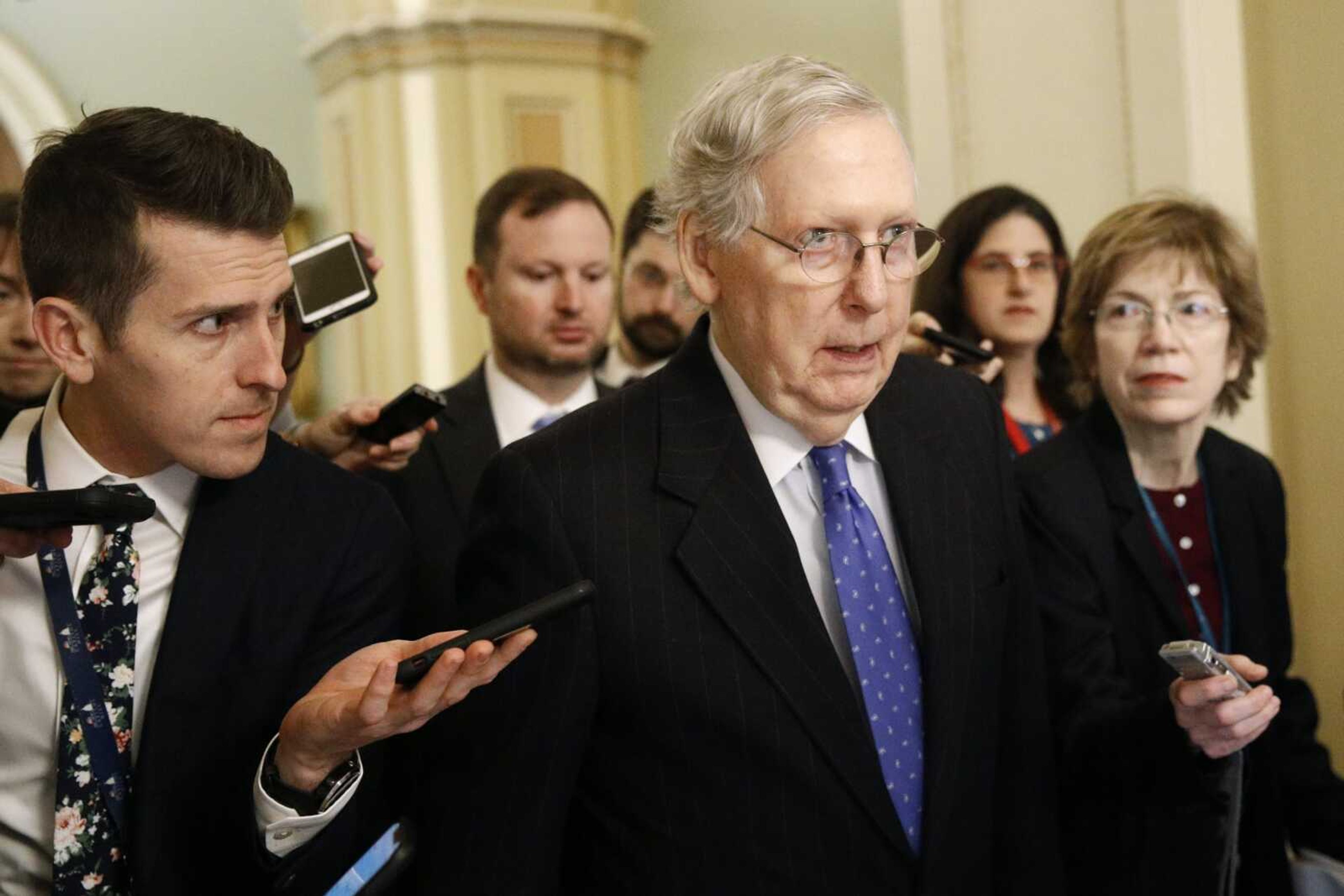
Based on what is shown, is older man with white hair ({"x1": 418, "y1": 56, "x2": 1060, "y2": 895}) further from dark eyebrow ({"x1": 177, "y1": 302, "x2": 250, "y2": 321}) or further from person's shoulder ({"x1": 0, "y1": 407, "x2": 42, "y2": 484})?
person's shoulder ({"x1": 0, "y1": 407, "x2": 42, "y2": 484})

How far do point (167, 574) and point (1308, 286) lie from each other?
290cm

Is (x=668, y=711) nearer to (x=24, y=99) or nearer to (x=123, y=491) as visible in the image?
(x=123, y=491)

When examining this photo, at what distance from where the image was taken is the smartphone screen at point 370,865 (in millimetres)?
1650

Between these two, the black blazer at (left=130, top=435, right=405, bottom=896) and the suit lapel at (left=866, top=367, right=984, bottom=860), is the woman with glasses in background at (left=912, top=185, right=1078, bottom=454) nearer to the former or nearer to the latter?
the suit lapel at (left=866, top=367, right=984, bottom=860)

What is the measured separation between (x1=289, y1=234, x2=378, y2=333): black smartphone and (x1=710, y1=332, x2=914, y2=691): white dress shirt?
2.48 feet

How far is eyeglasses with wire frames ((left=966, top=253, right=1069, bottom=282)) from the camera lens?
11.7 ft

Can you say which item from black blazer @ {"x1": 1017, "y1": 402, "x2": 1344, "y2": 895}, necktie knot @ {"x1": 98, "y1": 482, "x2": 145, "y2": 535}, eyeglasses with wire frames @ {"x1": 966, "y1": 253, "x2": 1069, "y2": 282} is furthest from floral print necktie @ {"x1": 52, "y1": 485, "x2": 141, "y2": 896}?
eyeglasses with wire frames @ {"x1": 966, "y1": 253, "x2": 1069, "y2": 282}

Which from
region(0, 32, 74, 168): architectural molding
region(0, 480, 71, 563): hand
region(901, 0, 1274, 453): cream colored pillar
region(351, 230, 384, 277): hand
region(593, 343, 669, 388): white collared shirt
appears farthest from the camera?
region(0, 32, 74, 168): architectural molding

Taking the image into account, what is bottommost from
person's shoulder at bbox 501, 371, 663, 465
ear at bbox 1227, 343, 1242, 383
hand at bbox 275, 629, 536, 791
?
hand at bbox 275, 629, 536, 791

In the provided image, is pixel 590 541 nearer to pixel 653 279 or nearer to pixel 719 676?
pixel 719 676

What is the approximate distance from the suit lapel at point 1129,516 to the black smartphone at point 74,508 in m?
1.65

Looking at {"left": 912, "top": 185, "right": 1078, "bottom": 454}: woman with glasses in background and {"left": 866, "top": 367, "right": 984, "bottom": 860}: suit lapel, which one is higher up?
{"left": 912, "top": 185, "right": 1078, "bottom": 454}: woman with glasses in background

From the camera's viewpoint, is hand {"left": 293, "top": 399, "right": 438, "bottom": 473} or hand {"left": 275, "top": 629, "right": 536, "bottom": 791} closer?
hand {"left": 275, "top": 629, "right": 536, "bottom": 791}

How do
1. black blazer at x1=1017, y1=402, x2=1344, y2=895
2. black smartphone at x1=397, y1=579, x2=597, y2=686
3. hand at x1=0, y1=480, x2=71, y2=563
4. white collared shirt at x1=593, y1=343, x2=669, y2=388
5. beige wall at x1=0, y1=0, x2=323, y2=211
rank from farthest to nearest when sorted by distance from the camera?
beige wall at x1=0, y1=0, x2=323, y2=211, white collared shirt at x1=593, y1=343, x2=669, y2=388, black blazer at x1=1017, y1=402, x2=1344, y2=895, hand at x1=0, y1=480, x2=71, y2=563, black smartphone at x1=397, y1=579, x2=597, y2=686
